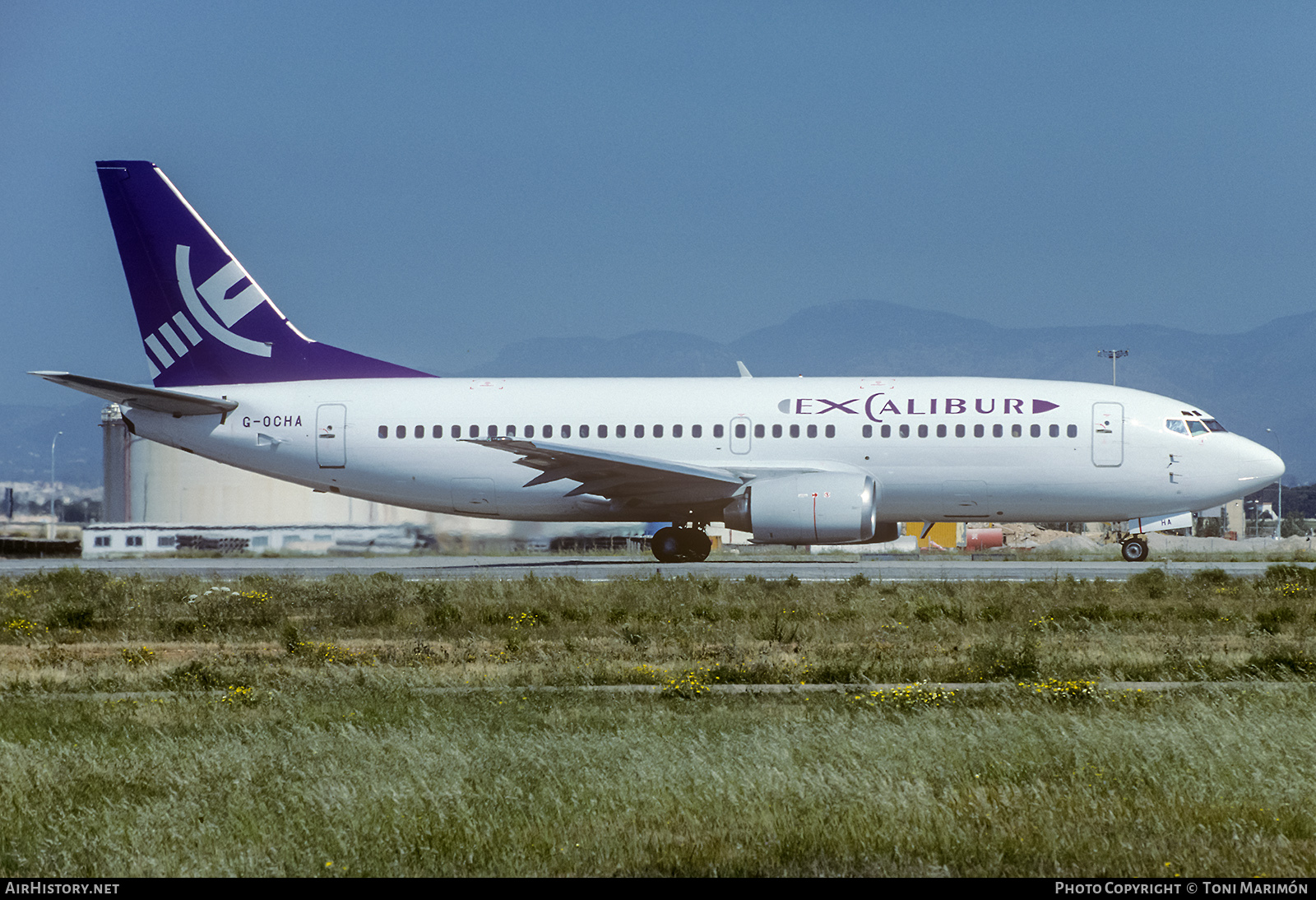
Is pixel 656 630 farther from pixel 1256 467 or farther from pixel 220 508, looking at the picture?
pixel 220 508

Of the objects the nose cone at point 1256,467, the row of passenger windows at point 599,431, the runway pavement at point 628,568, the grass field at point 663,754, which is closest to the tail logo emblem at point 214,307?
the row of passenger windows at point 599,431

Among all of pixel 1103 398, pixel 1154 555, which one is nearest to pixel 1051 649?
pixel 1103 398

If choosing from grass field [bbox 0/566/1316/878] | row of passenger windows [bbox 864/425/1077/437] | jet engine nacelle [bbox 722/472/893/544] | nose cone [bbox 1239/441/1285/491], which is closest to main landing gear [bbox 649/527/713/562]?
jet engine nacelle [bbox 722/472/893/544]

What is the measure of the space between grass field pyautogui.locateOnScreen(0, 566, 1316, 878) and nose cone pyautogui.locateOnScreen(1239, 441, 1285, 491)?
1322 centimetres

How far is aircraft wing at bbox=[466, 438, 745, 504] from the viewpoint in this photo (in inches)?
1105

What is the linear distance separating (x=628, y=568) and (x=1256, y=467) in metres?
14.1

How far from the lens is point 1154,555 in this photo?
39094 millimetres

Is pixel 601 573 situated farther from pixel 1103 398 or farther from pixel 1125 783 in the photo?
pixel 1125 783

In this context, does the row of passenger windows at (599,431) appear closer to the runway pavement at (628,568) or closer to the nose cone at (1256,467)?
the runway pavement at (628,568)

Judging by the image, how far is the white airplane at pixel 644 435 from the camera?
1133 inches

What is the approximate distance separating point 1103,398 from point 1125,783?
22888 mm

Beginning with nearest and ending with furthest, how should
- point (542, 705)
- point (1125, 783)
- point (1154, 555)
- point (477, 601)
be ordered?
point (1125, 783)
point (542, 705)
point (477, 601)
point (1154, 555)

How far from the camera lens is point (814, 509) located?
2769cm

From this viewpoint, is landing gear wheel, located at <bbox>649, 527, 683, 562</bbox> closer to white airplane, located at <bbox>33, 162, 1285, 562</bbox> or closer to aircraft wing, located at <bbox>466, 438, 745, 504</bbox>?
white airplane, located at <bbox>33, 162, 1285, 562</bbox>
